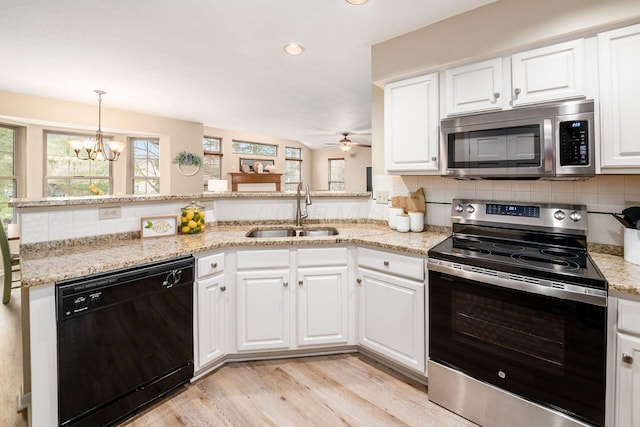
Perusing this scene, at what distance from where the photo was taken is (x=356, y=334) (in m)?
2.34

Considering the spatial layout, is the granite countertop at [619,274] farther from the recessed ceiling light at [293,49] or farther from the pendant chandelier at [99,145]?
the pendant chandelier at [99,145]

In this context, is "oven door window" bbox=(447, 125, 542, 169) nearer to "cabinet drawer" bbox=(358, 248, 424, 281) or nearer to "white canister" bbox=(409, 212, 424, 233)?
"white canister" bbox=(409, 212, 424, 233)

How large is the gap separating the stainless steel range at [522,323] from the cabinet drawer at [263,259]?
Answer: 970 mm

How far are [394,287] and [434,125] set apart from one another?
1.12 m

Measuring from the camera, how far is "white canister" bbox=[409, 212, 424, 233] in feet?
8.07

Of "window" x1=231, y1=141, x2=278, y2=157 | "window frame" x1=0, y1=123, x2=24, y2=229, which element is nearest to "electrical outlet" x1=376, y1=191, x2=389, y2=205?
"window frame" x1=0, y1=123, x2=24, y2=229

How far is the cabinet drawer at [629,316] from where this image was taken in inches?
50.9

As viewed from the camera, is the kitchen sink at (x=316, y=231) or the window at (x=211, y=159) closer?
the kitchen sink at (x=316, y=231)

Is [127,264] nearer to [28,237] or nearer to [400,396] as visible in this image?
[28,237]

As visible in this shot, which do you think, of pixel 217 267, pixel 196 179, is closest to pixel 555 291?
pixel 217 267

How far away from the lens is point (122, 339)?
1.66 m

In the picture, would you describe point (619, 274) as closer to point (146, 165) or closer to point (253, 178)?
point (146, 165)

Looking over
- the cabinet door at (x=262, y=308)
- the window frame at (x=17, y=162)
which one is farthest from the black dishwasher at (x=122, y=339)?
the window frame at (x=17, y=162)

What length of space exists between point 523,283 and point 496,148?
0.83 m
